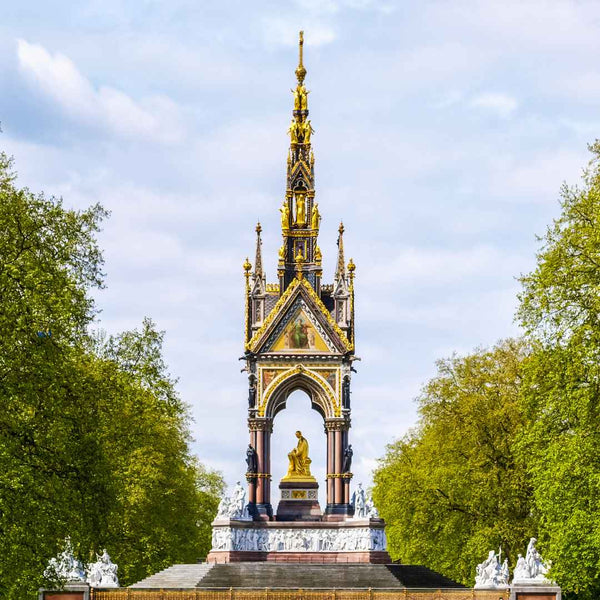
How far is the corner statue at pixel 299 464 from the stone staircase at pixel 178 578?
19.6ft

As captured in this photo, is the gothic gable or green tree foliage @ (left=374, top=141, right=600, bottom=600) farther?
the gothic gable

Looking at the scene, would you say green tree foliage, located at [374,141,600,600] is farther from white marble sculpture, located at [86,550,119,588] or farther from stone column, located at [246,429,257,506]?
white marble sculpture, located at [86,550,119,588]

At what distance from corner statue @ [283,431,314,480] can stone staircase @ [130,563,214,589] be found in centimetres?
596

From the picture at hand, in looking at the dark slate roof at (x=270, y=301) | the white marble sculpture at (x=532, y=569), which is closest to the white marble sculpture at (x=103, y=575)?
the dark slate roof at (x=270, y=301)

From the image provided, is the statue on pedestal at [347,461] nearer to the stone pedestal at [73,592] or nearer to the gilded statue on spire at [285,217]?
the gilded statue on spire at [285,217]

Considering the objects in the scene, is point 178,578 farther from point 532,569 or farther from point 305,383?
point 532,569

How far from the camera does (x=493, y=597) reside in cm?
4253

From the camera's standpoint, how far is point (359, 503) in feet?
162

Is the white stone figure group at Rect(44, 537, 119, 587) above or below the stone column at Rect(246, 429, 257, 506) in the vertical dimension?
below

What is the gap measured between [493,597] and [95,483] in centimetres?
1539

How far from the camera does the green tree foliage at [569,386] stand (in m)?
36.7

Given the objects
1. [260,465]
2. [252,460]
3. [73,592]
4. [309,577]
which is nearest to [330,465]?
[260,465]

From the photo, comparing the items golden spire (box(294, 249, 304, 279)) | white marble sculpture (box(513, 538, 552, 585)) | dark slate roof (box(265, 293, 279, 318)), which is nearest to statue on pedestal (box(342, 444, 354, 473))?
dark slate roof (box(265, 293, 279, 318))

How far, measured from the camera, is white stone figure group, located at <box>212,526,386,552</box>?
48812mm
